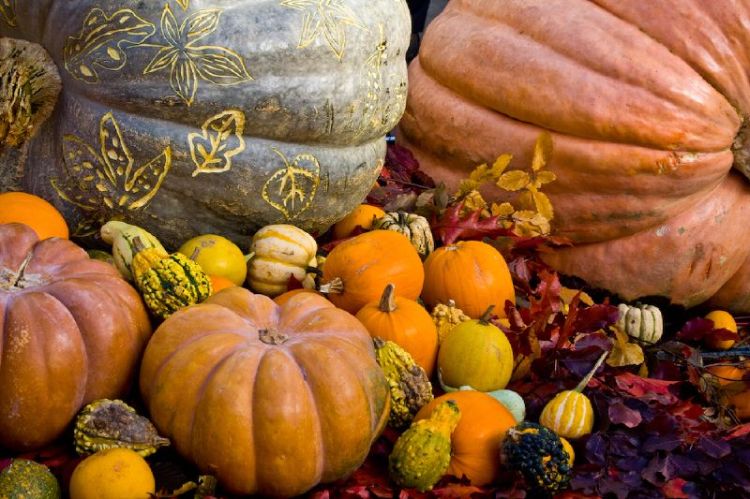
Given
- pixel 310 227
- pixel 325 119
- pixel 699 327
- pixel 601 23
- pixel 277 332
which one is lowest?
pixel 699 327

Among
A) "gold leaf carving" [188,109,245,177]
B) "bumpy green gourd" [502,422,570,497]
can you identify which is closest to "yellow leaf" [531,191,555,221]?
"gold leaf carving" [188,109,245,177]

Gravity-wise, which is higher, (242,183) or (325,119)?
(325,119)

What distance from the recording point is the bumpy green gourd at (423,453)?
1756 millimetres

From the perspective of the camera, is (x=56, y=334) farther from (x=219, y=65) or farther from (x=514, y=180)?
(x=514, y=180)

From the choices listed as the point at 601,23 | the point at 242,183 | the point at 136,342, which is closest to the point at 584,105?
the point at 601,23

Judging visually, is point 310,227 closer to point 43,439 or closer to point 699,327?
point 43,439

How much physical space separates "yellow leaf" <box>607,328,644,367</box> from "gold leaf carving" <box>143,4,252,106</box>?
4.76ft

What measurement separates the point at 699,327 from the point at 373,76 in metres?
1.47

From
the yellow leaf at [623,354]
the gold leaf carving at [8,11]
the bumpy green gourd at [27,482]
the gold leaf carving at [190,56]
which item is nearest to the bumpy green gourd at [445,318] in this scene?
the yellow leaf at [623,354]

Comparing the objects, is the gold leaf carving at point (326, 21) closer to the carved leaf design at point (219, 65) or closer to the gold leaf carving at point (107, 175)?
the carved leaf design at point (219, 65)

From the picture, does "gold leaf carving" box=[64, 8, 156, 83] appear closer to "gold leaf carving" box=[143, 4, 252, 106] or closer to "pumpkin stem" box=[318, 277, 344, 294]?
"gold leaf carving" box=[143, 4, 252, 106]

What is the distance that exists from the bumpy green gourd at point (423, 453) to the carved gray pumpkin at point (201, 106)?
99 cm

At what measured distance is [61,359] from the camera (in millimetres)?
1732

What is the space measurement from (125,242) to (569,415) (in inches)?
51.6
